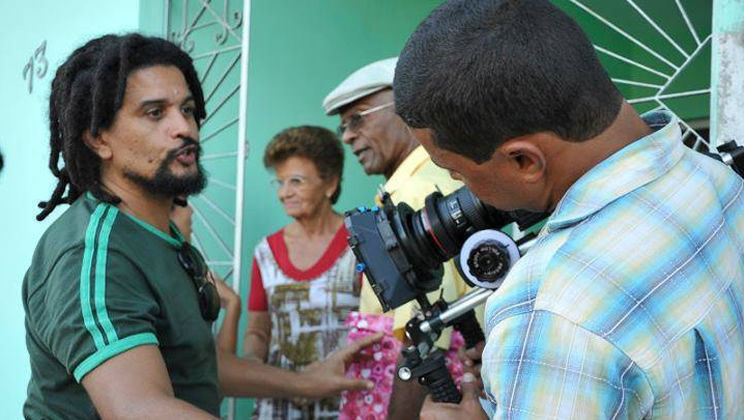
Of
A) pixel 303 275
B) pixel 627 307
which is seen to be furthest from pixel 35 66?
pixel 627 307

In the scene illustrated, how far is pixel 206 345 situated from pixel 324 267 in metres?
1.36

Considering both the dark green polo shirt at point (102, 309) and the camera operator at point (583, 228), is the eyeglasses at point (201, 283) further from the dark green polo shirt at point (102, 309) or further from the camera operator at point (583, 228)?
the camera operator at point (583, 228)

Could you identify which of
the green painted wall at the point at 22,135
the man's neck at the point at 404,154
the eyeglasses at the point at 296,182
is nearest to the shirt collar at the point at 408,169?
the man's neck at the point at 404,154

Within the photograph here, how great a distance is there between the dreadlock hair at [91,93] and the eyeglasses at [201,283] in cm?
20

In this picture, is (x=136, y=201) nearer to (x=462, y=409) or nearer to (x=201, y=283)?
(x=201, y=283)

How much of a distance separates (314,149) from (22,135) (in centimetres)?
268

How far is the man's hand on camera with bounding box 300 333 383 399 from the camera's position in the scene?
2434 millimetres

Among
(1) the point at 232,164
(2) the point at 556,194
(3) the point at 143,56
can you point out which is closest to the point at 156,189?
(3) the point at 143,56

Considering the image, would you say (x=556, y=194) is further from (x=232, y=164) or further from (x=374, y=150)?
(x=232, y=164)

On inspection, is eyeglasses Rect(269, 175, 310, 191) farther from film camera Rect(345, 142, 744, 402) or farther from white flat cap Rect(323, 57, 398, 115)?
film camera Rect(345, 142, 744, 402)

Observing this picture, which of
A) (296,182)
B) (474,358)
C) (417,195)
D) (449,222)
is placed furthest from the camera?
(296,182)

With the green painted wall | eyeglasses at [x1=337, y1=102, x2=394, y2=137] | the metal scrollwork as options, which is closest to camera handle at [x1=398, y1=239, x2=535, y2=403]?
eyeglasses at [x1=337, y1=102, x2=394, y2=137]

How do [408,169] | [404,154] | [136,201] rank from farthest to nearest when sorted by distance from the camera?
1. [404,154]
2. [408,169]
3. [136,201]

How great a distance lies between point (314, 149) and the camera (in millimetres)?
3607
